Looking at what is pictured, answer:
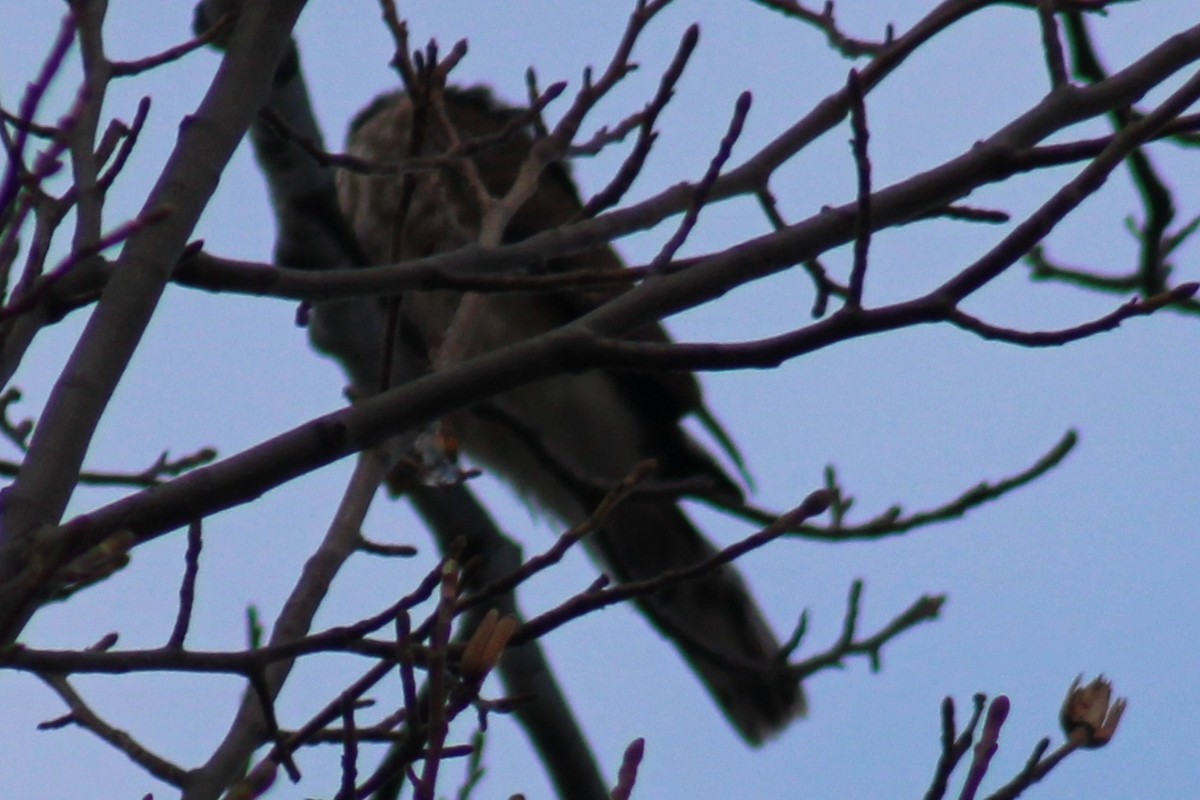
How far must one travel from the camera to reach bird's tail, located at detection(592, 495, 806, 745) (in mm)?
4926

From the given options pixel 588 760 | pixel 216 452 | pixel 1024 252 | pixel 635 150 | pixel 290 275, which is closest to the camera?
pixel 1024 252

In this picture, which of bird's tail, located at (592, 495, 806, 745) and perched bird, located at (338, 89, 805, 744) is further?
perched bird, located at (338, 89, 805, 744)

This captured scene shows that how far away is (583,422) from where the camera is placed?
18.6 feet

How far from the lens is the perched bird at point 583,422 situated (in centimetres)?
514

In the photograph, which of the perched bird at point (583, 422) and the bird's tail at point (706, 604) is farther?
the perched bird at point (583, 422)

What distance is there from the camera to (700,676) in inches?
198

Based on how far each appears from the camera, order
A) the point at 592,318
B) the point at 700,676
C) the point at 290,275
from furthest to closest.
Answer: the point at 700,676
the point at 290,275
the point at 592,318

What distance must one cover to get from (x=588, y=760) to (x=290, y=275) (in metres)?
1.68

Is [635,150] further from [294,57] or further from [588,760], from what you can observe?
[588,760]

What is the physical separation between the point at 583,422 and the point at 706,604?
2.50 feet

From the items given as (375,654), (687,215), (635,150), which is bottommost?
(375,654)

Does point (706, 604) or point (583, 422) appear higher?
point (583, 422)

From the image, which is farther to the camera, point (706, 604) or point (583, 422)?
point (583, 422)

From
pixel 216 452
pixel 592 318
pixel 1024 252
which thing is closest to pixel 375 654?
pixel 592 318
